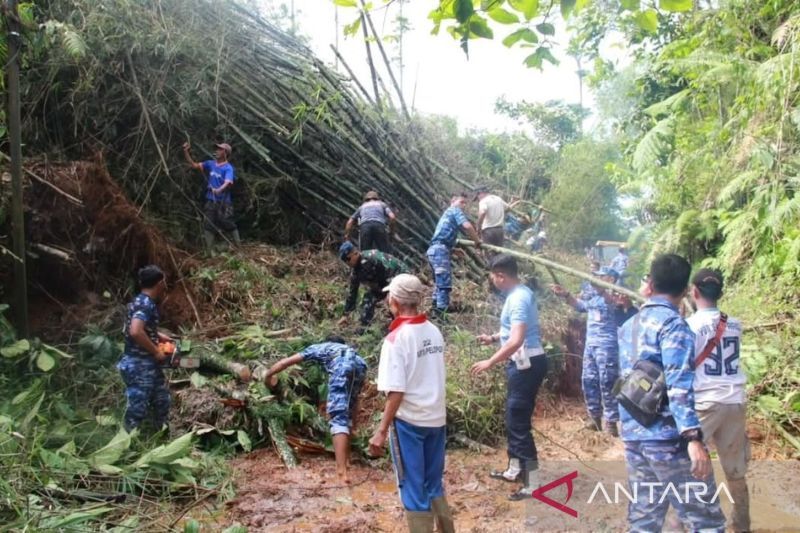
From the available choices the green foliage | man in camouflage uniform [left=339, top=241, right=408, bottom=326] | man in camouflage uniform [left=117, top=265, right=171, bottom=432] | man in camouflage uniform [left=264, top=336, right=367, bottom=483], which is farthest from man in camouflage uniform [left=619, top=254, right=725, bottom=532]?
the green foliage

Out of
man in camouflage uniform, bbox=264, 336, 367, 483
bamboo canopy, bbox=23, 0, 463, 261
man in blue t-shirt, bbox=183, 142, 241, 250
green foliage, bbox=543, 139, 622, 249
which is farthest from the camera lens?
green foliage, bbox=543, 139, 622, 249

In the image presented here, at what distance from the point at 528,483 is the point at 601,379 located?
5.14 ft

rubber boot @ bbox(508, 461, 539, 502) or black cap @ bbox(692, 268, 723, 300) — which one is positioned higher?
black cap @ bbox(692, 268, 723, 300)

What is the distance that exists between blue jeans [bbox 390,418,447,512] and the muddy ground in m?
0.65

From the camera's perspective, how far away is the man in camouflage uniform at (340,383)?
408 centimetres

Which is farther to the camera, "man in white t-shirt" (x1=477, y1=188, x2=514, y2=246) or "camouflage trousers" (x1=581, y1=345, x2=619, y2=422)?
"man in white t-shirt" (x1=477, y1=188, x2=514, y2=246)

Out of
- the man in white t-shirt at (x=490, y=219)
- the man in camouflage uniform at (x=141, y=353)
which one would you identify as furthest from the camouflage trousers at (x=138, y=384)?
the man in white t-shirt at (x=490, y=219)

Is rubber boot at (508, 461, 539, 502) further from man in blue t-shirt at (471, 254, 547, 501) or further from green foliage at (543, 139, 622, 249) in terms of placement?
green foliage at (543, 139, 622, 249)

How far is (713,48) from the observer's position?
801 centimetres

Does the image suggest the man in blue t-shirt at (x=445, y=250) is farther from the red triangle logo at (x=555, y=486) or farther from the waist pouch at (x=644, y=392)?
the waist pouch at (x=644, y=392)

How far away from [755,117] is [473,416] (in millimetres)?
4921

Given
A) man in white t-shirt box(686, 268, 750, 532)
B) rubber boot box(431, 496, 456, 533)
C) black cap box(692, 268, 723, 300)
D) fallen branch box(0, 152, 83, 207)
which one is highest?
black cap box(692, 268, 723, 300)

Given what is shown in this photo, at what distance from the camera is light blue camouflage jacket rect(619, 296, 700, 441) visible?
2.30m

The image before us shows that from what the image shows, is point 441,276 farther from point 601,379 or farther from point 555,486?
point 555,486
